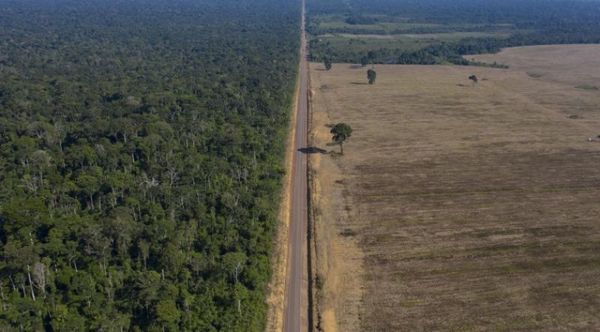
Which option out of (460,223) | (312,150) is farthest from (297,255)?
(312,150)

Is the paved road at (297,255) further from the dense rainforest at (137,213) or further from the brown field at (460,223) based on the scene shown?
the dense rainforest at (137,213)

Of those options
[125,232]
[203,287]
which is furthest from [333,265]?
[125,232]

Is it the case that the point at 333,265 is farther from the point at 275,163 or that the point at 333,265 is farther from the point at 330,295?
the point at 275,163

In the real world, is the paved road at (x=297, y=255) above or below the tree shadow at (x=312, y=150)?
below

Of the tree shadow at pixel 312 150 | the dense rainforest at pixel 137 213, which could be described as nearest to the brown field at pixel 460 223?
the tree shadow at pixel 312 150

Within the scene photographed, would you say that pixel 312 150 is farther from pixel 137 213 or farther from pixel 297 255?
pixel 137 213

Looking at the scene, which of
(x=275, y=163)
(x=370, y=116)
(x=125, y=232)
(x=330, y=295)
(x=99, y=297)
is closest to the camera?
(x=99, y=297)

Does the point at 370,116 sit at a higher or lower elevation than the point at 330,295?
higher

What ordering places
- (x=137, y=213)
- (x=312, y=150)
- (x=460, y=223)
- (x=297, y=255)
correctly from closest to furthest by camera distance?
(x=297, y=255) < (x=137, y=213) < (x=460, y=223) < (x=312, y=150)
